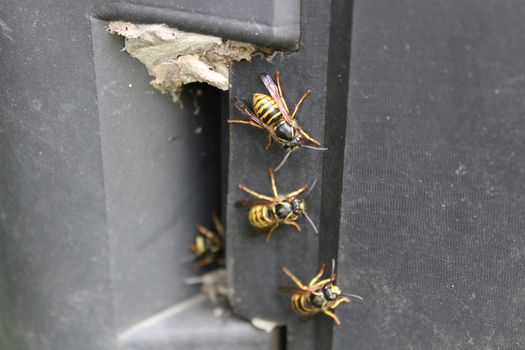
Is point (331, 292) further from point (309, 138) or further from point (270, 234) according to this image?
point (309, 138)

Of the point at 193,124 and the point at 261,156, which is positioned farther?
the point at 193,124

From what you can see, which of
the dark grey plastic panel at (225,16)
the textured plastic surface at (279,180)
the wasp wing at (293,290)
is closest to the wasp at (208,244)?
the textured plastic surface at (279,180)

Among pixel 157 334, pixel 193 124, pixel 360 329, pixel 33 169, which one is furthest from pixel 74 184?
pixel 360 329

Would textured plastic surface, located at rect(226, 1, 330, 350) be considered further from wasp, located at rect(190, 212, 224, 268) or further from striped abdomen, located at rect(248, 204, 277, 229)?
wasp, located at rect(190, 212, 224, 268)

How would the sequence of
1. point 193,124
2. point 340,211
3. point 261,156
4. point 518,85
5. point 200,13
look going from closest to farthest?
point 518,85 < point 200,13 < point 340,211 < point 261,156 < point 193,124

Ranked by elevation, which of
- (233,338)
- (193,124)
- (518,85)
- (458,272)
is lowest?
(233,338)

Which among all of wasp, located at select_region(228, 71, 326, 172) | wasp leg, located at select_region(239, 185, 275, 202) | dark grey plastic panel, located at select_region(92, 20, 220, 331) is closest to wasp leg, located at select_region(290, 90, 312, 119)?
wasp, located at select_region(228, 71, 326, 172)

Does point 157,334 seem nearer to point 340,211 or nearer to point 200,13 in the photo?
point 340,211
